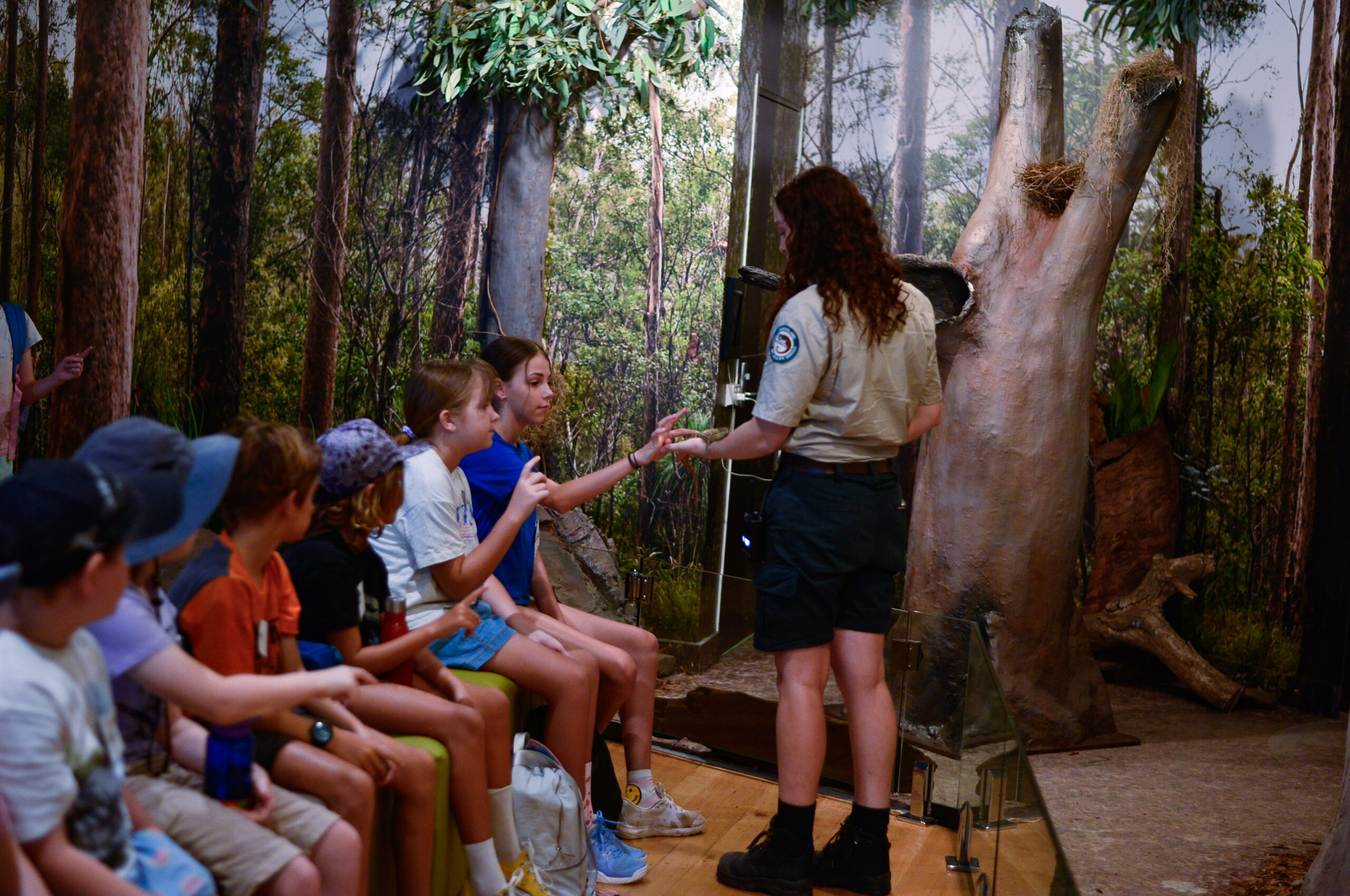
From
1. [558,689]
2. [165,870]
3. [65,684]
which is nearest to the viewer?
[65,684]

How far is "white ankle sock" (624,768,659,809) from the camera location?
2854 millimetres

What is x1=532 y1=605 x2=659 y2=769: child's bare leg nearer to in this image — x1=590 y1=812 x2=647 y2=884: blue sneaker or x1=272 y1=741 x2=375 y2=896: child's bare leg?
x1=590 y1=812 x2=647 y2=884: blue sneaker

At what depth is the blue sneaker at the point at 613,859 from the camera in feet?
8.38

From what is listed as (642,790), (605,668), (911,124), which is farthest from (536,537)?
(911,124)

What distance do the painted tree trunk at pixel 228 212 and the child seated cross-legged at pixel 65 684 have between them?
3735 mm

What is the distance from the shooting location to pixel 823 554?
2475 mm

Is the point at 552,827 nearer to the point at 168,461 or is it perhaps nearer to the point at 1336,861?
the point at 168,461

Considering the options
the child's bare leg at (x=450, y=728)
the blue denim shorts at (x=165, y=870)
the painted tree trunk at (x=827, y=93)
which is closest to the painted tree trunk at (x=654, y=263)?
the painted tree trunk at (x=827, y=93)

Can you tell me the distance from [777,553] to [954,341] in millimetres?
2106

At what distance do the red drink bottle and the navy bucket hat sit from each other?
0.65m

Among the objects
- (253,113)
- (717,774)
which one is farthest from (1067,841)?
(253,113)

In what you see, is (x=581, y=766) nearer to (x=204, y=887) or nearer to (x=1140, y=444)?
(x=204, y=887)

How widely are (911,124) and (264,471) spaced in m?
4.73

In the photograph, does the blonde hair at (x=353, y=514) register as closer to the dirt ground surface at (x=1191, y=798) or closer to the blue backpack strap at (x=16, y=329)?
the dirt ground surface at (x=1191, y=798)
